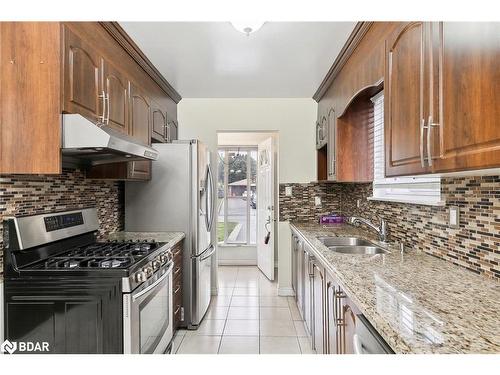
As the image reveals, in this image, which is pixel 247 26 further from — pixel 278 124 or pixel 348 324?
pixel 278 124

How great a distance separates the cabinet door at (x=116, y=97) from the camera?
2.15 meters

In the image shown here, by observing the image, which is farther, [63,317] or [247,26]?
[247,26]

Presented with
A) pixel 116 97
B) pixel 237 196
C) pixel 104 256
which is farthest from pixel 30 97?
pixel 237 196

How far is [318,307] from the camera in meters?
2.28

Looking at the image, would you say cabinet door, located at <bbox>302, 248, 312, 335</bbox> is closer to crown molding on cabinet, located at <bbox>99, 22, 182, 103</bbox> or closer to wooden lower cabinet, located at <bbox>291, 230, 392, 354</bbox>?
wooden lower cabinet, located at <bbox>291, 230, 392, 354</bbox>

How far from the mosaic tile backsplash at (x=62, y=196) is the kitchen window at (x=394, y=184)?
79.5 inches

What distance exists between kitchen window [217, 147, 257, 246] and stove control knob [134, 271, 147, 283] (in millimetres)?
3795

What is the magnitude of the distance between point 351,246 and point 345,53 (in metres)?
1.49

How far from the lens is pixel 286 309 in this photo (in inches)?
141

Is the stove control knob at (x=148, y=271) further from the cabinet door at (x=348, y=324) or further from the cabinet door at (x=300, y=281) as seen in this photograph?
the cabinet door at (x=300, y=281)

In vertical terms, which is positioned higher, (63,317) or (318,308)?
(63,317)

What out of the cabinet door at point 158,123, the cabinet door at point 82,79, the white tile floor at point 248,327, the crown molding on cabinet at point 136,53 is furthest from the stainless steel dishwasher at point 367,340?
the cabinet door at point 158,123
